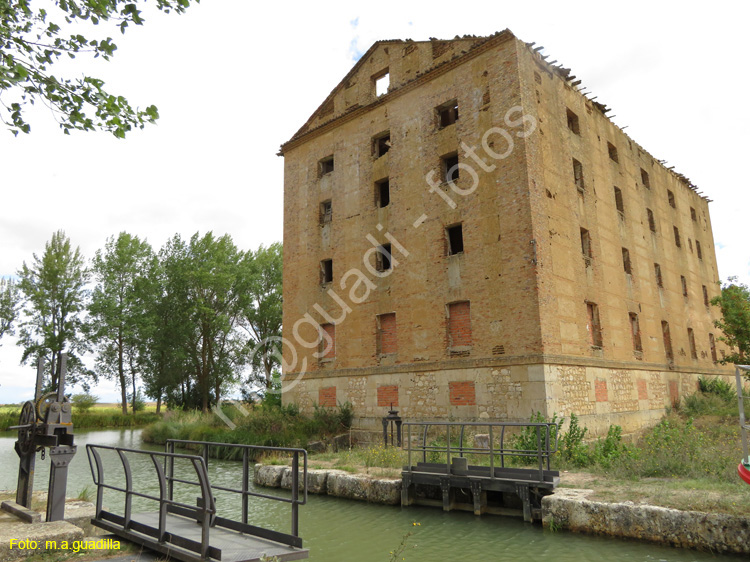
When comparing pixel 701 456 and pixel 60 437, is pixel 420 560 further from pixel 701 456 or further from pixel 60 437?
pixel 701 456

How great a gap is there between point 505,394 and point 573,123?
1166 centimetres

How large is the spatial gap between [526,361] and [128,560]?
41.6 feet

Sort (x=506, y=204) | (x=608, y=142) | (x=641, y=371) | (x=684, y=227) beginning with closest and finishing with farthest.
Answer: (x=506, y=204) < (x=641, y=371) < (x=608, y=142) < (x=684, y=227)

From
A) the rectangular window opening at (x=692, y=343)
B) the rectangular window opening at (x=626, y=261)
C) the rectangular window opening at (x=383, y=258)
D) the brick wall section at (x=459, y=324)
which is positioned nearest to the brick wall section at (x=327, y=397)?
the rectangular window opening at (x=383, y=258)

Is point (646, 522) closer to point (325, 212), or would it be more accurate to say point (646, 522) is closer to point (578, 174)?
point (578, 174)

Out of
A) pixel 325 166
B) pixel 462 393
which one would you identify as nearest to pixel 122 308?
pixel 325 166

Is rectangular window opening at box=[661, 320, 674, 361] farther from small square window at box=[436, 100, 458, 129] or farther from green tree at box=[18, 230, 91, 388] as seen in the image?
green tree at box=[18, 230, 91, 388]

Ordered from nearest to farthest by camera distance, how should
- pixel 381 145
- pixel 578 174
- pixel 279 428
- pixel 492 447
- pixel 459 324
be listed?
pixel 492 447 → pixel 459 324 → pixel 279 428 → pixel 578 174 → pixel 381 145

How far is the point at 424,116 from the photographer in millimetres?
20625

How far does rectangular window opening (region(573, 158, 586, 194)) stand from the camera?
66.9 feet

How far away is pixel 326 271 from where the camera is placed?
23453mm

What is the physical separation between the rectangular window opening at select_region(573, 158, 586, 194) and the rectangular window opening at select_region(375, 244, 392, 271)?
7.64 metres

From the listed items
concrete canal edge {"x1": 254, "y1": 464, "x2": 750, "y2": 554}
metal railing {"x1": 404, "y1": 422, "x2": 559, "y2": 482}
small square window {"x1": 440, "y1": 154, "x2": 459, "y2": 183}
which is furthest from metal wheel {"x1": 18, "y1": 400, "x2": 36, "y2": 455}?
small square window {"x1": 440, "y1": 154, "x2": 459, "y2": 183}

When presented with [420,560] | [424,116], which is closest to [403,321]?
[424,116]
